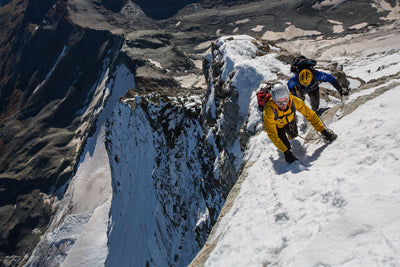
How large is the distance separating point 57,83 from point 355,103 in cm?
11156

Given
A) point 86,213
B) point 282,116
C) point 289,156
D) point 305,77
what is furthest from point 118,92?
point 289,156

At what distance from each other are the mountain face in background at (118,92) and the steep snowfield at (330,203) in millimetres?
8437

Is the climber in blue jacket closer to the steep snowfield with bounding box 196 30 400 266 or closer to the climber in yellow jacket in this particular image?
the steep snowfield with bounding box 196 30 400 266

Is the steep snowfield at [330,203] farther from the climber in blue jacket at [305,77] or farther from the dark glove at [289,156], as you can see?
the climber in blue jacket at [305,77]

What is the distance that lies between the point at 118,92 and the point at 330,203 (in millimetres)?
69524

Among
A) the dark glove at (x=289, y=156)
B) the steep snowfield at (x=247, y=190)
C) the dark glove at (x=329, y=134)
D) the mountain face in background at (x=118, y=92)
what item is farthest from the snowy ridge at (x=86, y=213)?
the dark glove at (x=329, y=134)

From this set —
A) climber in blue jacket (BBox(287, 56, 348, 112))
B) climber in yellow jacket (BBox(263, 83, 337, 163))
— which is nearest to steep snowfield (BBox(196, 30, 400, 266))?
climber in yellow jacket (BBox(263, 83, 337, 163))

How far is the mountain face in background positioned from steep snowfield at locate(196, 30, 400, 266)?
8.44 meters

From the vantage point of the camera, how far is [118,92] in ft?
229

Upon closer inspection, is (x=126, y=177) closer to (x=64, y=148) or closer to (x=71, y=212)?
(x=71, y=212)

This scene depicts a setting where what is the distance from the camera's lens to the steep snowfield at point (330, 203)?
14.6ft

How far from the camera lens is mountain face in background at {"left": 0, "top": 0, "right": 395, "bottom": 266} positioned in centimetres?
2334

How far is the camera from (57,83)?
102 meters

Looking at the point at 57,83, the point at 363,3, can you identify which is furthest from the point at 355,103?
the point at 57,83
